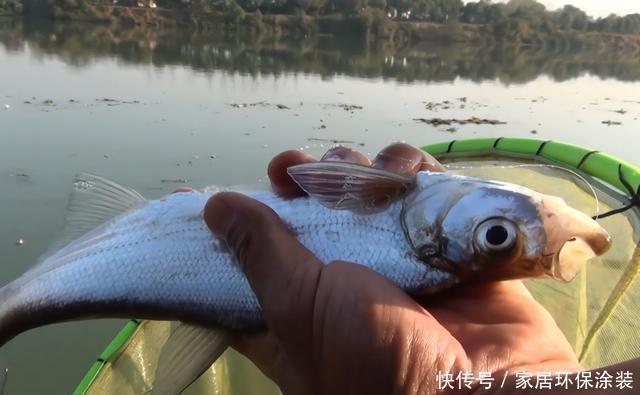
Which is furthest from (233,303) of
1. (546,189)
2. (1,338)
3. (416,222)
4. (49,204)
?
(49,204)

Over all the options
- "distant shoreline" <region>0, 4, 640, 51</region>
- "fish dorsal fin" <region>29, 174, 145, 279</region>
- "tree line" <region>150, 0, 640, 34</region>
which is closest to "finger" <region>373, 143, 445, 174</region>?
"fish dorsal fin" <region>29, 174, 145, 279</region>

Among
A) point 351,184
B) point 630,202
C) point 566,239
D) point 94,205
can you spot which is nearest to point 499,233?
point 566,239

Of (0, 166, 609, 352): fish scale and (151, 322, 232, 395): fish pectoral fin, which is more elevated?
(0, 166, 609, 352): fish scale

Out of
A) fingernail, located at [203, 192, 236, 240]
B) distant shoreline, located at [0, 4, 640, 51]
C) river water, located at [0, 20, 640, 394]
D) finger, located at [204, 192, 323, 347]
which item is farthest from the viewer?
distant shoreline, located at [0, 4, 640, 51]

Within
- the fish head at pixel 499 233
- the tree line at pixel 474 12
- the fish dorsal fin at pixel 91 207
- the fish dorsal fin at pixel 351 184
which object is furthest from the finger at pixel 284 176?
the tree line at pixel 474 12

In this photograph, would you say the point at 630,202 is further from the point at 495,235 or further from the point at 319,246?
the point at 319,246

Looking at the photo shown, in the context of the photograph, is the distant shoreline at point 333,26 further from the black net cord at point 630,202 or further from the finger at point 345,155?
the finger at point 345,155

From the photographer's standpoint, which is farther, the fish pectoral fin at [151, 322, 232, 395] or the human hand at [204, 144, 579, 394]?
the fish pectoral fin at [151, 322, 232, 395]

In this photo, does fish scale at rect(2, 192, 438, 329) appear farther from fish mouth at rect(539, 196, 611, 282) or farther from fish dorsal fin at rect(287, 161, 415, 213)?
fish mouth at rect(539, 196, 611, 282)
